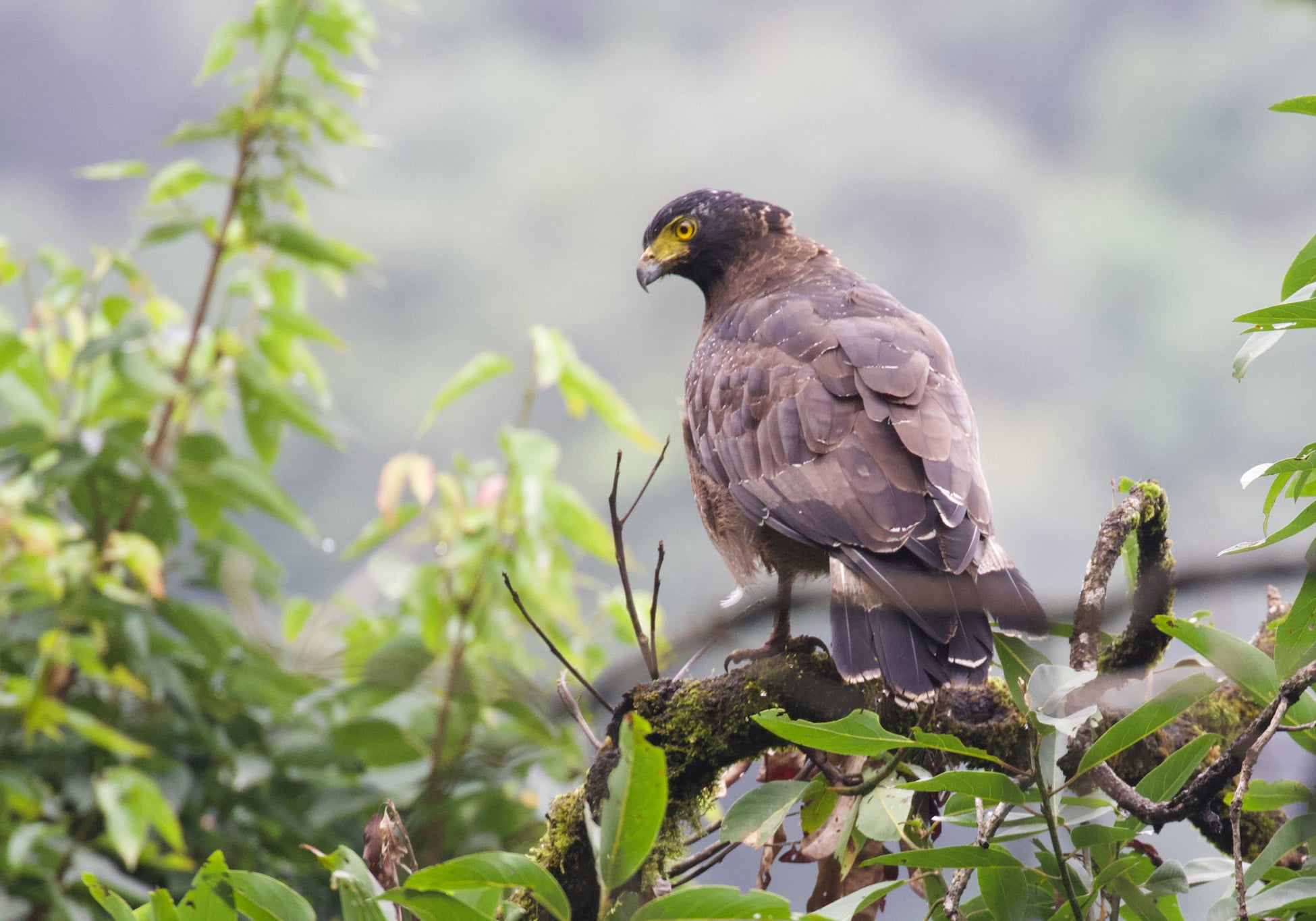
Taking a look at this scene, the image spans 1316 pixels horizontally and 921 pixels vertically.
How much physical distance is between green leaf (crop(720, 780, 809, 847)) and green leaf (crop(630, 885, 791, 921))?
0.32 metres

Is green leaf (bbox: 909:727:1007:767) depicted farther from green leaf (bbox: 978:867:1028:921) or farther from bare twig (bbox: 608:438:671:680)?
bare twig (bbox: 608:438:671:680)

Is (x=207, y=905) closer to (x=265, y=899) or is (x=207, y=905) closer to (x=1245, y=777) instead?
(x=265, y=899)

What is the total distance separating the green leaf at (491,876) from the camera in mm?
1033

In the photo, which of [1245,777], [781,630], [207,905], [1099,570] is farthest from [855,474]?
[207,905]

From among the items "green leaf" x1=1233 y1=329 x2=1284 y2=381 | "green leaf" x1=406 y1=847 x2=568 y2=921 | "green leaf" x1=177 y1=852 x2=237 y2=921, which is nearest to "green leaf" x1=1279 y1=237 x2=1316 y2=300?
"green leaf" x1=1233 y1=329 x2=1284 y2=381

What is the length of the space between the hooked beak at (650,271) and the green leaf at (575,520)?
0.59 metres

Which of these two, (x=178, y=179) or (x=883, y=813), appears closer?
(x=883, y=813)

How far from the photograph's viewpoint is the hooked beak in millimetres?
3191

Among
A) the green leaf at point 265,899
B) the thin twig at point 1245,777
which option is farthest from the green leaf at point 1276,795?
the green leaf at point 265,899

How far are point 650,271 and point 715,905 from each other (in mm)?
2355

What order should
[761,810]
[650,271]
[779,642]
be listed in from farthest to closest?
[650,271] < [779,642] < [761,810]

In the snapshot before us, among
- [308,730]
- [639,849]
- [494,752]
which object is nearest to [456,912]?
[639,849]

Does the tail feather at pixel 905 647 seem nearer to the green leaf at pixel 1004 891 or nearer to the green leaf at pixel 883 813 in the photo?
the green leaf at pixel 883 813

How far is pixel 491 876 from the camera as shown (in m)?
1.04
